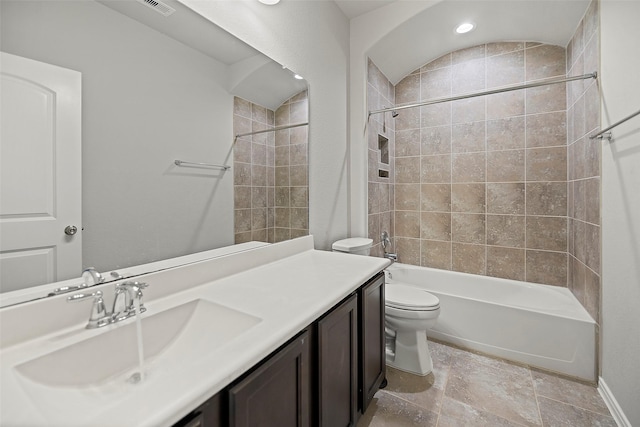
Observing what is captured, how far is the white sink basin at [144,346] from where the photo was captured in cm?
68

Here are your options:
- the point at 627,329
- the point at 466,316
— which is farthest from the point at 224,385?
the point at 466,316

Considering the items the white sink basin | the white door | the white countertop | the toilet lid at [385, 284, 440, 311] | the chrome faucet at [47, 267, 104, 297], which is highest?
the white door

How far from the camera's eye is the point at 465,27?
2.45 m

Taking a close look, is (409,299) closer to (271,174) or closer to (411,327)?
(411,327)

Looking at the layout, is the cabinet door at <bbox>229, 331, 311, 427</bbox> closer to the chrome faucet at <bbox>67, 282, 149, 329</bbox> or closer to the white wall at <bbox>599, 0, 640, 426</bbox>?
the chrome faucet at <bbox>67, 282, 149, 329</bbox>

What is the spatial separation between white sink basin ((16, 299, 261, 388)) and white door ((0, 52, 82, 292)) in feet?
0.79

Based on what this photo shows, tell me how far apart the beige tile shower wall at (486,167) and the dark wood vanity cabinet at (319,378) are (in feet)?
5.63

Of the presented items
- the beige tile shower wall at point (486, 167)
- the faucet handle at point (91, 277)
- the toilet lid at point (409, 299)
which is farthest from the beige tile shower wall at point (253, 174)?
the beige tile shower wall at point (486, 167)

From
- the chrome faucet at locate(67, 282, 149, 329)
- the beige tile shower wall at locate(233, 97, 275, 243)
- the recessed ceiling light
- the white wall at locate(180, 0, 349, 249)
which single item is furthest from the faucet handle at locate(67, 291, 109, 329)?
the recessed ceiling light

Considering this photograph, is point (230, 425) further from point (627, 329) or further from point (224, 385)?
point (627, 329)

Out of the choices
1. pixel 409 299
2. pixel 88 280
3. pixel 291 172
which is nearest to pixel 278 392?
pixel 88 280

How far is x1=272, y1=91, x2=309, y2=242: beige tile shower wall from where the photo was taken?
169cm

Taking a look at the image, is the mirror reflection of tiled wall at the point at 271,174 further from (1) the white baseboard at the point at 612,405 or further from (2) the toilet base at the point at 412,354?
(1) the white baseboard at the point at 612,405

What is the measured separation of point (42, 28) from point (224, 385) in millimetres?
1060
